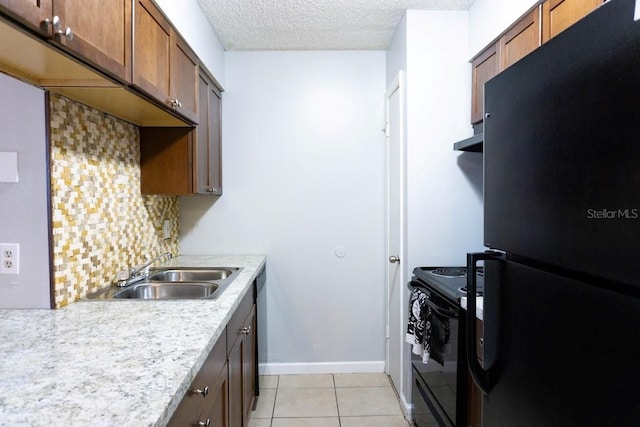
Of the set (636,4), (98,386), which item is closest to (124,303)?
(98,386)

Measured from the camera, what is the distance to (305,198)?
9.52ft

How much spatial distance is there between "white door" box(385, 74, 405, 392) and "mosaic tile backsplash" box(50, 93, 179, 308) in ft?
5.14

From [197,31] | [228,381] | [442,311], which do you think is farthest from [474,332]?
[197,31]

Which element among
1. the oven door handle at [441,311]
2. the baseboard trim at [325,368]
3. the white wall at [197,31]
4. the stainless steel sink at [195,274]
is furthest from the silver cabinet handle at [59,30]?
the baseboard trim at [325,368]

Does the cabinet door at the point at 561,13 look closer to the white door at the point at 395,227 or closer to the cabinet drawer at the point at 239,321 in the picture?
the white door at the point at 395,227

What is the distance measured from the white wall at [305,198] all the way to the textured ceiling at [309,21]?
151 millimetres

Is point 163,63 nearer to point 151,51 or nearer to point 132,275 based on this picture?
point 151,51

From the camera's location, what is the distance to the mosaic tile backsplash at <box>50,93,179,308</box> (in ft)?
4.74

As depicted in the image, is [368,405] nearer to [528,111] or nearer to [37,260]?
[37,260]

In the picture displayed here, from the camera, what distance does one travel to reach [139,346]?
1.08m

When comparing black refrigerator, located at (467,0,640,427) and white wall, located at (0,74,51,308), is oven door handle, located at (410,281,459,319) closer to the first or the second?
black refrigerator, located at (467,0,640,427)

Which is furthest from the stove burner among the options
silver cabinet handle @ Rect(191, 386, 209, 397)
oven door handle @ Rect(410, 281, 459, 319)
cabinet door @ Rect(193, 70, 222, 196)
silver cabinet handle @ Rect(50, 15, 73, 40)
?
silver cabinet handle @ Rect(50, 15, 73, 40)

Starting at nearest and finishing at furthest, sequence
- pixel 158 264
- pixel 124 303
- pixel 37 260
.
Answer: pixel 37 260, pixel 124 303, pixel 158 264

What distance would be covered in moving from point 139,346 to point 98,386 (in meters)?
0.23
